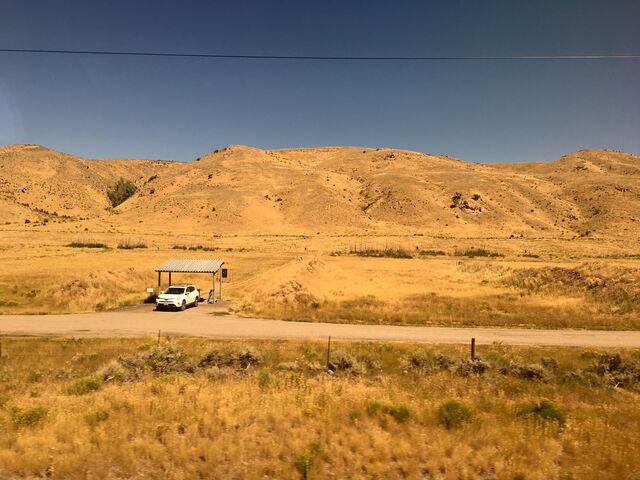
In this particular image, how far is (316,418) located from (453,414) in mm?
3382

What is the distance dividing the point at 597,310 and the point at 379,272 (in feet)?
80.4

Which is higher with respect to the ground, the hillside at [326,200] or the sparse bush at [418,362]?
the hillside at [326,200]

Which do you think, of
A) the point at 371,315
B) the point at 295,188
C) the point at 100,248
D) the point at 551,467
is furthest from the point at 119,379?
the point at 295,188

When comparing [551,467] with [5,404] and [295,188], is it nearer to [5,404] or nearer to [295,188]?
[5,404]

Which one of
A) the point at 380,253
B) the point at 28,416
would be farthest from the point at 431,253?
the point at 28,416

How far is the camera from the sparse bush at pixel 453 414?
1014 centimetres

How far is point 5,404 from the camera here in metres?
11.2

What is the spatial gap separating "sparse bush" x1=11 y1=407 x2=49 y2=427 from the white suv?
1905 centimetres

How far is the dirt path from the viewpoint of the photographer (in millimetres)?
21859

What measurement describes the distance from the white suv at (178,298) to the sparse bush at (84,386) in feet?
53.8

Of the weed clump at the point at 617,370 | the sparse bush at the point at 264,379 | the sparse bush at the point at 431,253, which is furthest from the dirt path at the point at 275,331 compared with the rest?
the sparse bush at the point at 431,253

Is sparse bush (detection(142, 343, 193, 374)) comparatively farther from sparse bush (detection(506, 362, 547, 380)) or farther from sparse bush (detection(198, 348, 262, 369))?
sparse bush (detection(506, 362, 547, 380))

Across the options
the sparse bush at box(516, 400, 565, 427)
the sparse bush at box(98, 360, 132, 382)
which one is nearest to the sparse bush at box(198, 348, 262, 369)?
the sparse bush at box(98, 360, 132, 382)

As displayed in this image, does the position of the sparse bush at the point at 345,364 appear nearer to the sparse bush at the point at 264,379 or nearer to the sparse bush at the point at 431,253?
the sparse bush at the point at 264,379
